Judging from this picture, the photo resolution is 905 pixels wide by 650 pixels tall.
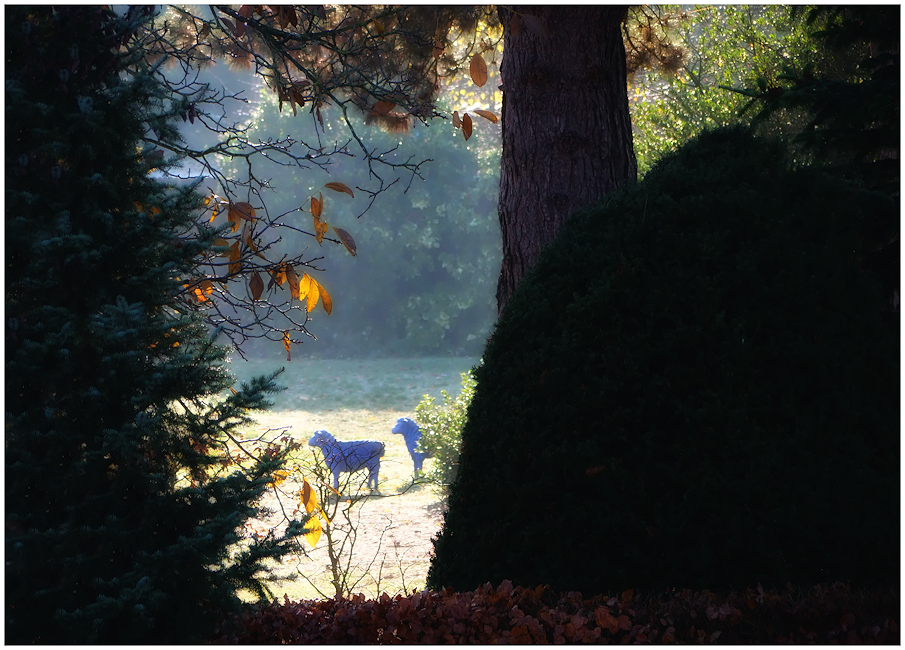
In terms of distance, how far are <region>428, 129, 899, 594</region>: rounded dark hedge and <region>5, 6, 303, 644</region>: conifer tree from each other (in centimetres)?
109

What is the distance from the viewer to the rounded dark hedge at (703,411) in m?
2.76

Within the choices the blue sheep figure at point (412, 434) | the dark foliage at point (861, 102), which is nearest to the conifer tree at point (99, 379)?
the dark foliage at point (861, 102)

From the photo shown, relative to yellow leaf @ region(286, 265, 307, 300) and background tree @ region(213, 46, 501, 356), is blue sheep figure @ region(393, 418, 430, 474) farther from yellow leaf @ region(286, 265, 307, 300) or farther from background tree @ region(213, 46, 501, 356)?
background tree @ region(213, 46, 501, 356)

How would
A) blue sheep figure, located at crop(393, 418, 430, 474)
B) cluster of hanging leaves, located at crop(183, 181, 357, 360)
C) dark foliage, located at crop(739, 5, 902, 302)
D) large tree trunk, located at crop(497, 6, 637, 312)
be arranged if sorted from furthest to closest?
blue sheep figure, located at crop(393, 418, 430, 474)
large tree trunk, located at crop(497, 6, 637, 312)
dark foliage, located at crop(739, 5, 902, 302)
cluster of hanging leaves, located at crop(183, 181, 357, 360)

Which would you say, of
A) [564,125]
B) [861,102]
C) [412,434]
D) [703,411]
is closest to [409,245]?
[412,434]

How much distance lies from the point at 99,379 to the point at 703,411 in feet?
7.31

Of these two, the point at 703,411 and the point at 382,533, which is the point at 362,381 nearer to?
the point at 382,533

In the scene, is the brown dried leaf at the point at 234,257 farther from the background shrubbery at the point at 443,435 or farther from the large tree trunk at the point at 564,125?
the background shrubbery at the point at 443,435

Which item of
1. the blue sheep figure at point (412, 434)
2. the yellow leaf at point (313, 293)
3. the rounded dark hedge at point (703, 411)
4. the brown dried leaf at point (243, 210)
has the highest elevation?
the brown dried leaf at point (243, 210)

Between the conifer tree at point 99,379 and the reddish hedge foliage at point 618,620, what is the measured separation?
1.34 feet

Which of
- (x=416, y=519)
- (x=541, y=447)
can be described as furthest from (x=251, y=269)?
(x=416, y=519)

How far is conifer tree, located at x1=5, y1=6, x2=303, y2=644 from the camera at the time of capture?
233 cm

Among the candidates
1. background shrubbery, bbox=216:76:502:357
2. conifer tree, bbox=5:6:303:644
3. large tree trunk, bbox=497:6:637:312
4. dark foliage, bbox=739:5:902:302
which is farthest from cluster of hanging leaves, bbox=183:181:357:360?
background shrubbery, bbox=216:76:502:357

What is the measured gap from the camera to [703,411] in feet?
9.08
